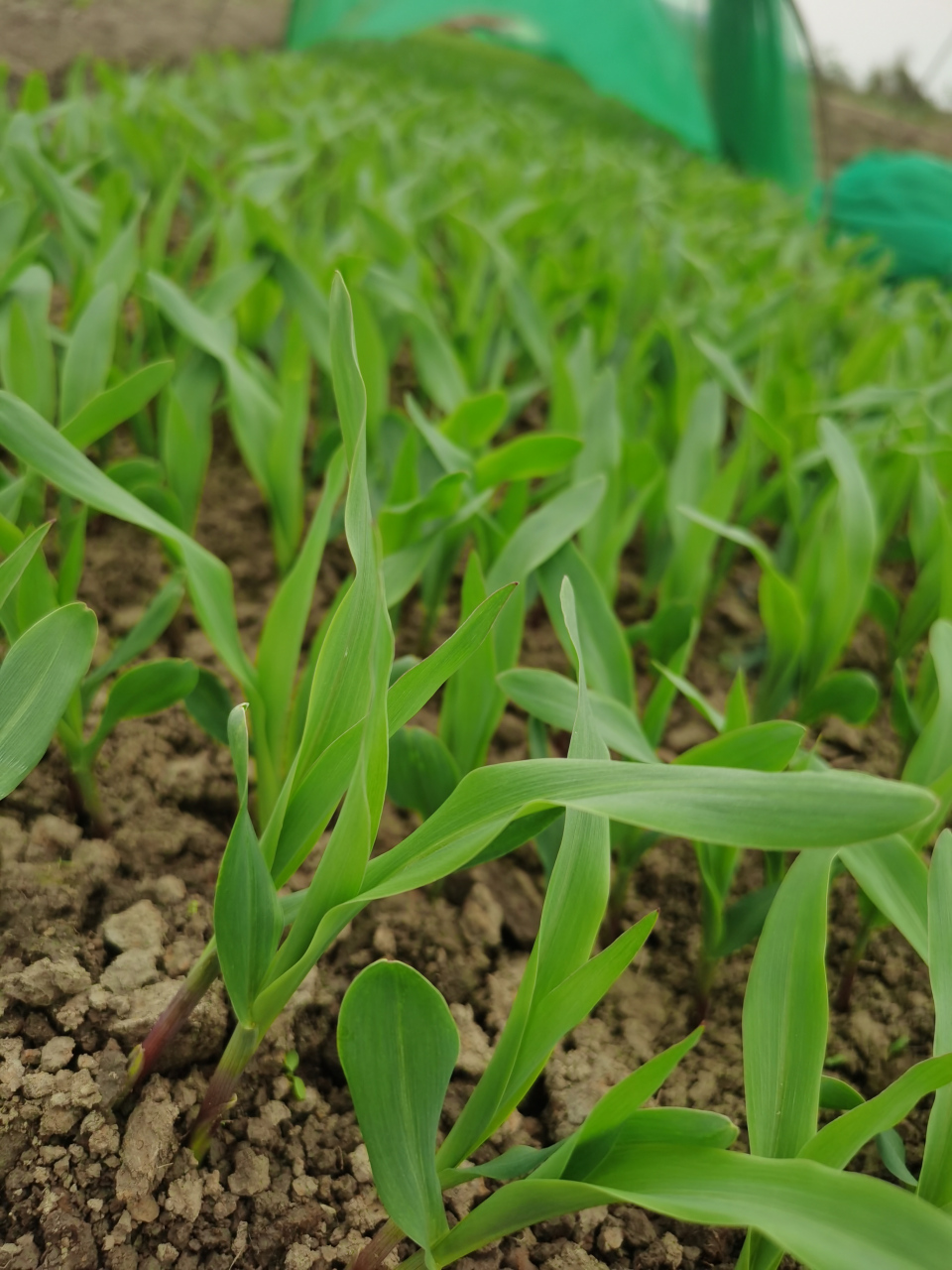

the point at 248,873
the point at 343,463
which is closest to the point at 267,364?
the point at 343,463

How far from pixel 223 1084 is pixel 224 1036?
7 cm

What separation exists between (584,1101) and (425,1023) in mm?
259

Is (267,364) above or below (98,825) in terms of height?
above

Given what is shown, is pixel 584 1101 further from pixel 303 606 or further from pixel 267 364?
pixel 267 364

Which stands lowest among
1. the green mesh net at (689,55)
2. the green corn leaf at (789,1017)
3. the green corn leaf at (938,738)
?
the green corn leaf at (789,1017)

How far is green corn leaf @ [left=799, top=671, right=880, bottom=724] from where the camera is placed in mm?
856

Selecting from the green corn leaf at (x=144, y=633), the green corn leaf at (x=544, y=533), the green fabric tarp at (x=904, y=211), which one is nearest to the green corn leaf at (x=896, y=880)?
the green corn leaf at (x=544, y=533)

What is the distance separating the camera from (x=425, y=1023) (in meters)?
0.45

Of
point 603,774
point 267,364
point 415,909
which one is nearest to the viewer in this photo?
point 603,774

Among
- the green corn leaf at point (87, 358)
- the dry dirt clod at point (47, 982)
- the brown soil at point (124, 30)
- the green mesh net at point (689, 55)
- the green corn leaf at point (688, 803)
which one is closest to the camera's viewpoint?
the green corn leaf at point (688, 803)

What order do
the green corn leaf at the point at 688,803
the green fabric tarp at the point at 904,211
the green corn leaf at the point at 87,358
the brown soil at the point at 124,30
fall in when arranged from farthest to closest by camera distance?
the brown soil at the point at 124,30
the green fabric tarp at the point at 904,211
the green corn leaf at the point at 87,358
the green corn leaf at the point at 688,803

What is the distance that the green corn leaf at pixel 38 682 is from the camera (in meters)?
0.55

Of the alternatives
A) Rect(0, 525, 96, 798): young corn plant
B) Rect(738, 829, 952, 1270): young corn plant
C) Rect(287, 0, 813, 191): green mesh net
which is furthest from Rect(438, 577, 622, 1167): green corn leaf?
Rect(287, 0, 813, 191): green mesh net

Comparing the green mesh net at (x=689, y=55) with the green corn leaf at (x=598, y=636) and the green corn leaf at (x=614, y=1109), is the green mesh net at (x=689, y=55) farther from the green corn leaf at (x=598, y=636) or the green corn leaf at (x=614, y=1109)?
the green corn leaf at (x=614, y=1109)
